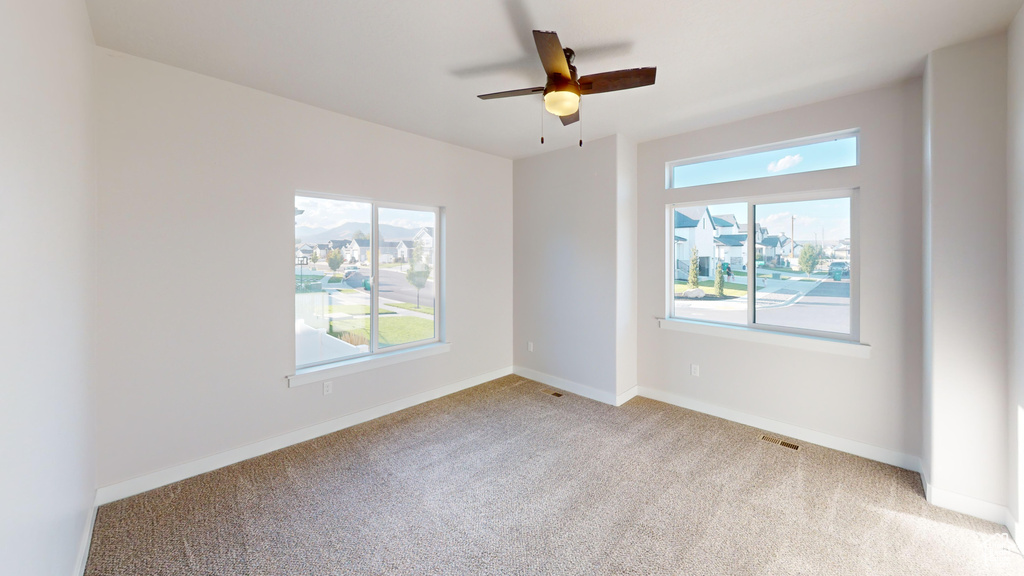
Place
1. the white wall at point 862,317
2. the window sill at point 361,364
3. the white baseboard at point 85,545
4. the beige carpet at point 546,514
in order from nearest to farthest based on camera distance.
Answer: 1. the white baseboard at point 85,545
2. the beige carpet at point 546,514
3. the white wall at point 862,317
4. the window sill at point 361,364

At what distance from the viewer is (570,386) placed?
4.42 metres

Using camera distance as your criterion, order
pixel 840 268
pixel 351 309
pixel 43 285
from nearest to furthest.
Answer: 1. pixel 43 285
2. pixel 840 268
3. pixel 351 309

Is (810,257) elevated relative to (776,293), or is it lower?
elevated

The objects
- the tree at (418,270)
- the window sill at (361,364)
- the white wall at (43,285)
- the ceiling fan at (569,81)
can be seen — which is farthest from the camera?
the tree at (418,270)

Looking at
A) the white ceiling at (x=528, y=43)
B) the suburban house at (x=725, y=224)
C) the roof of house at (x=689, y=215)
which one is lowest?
the suburban house at (x=725, y=224)

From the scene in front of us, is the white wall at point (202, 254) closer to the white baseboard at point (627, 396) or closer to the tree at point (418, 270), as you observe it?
the tree at point (418, 270)

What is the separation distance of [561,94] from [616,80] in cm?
37

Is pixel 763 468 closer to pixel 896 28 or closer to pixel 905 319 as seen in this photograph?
pixel 905 319

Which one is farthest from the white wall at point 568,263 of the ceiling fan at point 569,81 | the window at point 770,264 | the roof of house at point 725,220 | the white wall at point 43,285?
the white wall at point 43,285

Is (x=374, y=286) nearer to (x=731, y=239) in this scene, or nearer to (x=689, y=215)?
(x=689, y=215)

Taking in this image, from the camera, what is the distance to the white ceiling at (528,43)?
2.02 meters

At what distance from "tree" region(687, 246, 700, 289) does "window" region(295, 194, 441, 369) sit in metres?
2.66

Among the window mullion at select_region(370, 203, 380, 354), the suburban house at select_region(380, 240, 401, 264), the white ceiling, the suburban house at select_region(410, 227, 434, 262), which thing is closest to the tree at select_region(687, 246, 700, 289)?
the white ceiling

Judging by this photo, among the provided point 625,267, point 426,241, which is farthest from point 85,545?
point 625,267
